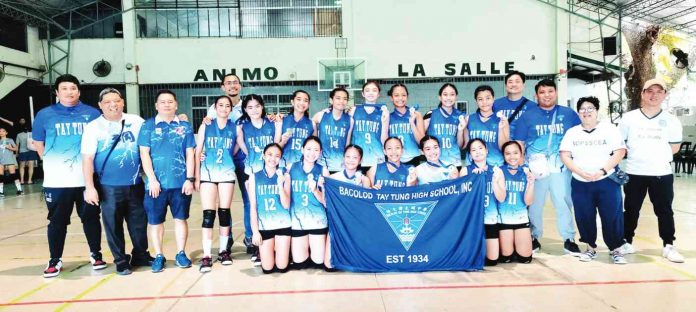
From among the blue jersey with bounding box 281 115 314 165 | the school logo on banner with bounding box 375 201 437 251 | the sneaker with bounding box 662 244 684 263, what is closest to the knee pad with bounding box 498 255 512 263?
the school logo on banner with bounding box 375 201 437 251

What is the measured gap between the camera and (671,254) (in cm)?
418

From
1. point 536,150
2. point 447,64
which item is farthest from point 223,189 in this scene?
point 447,64

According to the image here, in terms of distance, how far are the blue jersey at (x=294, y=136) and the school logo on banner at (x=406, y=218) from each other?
1.23 m

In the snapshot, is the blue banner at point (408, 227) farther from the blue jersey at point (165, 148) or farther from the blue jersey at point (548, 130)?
the blue jersey at point (165, 148)

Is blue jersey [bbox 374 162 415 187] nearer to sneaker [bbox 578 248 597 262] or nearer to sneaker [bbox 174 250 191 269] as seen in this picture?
sneaker [bbox 578 248 597 262]

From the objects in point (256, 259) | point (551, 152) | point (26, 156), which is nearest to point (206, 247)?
point (256, 259)

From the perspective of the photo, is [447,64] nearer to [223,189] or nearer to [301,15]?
[301,15]

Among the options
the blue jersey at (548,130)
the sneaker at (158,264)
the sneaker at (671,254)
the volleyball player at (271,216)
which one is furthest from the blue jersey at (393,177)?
the sneaker at (671,254)

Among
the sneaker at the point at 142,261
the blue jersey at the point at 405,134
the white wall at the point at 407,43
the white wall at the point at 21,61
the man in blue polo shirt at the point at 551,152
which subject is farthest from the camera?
the white wall at the point at 407,43

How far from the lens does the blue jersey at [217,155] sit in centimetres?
441

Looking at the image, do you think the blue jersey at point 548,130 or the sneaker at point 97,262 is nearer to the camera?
the sneaker at point 97,262

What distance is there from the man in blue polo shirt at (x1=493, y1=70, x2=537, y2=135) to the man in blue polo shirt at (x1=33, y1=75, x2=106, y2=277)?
13.8 feet

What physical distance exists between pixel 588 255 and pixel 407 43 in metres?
13.6

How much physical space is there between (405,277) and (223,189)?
2007 mm
